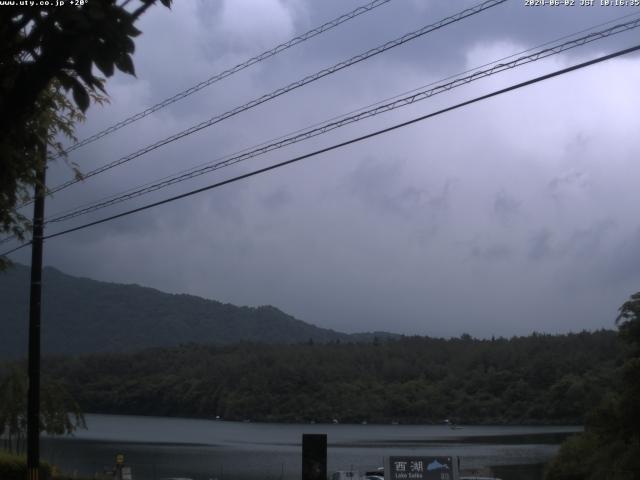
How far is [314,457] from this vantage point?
1292cm

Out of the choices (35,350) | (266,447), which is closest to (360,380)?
(266,447)

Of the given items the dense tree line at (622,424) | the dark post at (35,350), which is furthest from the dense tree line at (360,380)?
the dark post at (35,350)

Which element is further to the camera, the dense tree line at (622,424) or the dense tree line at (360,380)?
the dense tree line at (360,380)

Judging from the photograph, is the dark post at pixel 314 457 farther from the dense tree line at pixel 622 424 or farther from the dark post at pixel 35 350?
the dense tree line at pixel 622 424

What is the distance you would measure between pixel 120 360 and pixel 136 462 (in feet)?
141

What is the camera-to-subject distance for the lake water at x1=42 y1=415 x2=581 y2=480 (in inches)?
2645

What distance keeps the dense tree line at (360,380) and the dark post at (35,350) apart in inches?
2710

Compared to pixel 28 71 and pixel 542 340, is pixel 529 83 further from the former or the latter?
pixel 542 340

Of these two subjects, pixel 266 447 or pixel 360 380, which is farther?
pixel 360 380

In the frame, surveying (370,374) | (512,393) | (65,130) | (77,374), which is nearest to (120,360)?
(77,374)

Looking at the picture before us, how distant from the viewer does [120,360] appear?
382 ft

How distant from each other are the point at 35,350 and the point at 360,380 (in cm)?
11289

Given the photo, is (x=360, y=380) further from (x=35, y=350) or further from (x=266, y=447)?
(x=35, y=350)

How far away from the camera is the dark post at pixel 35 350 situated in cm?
2144
